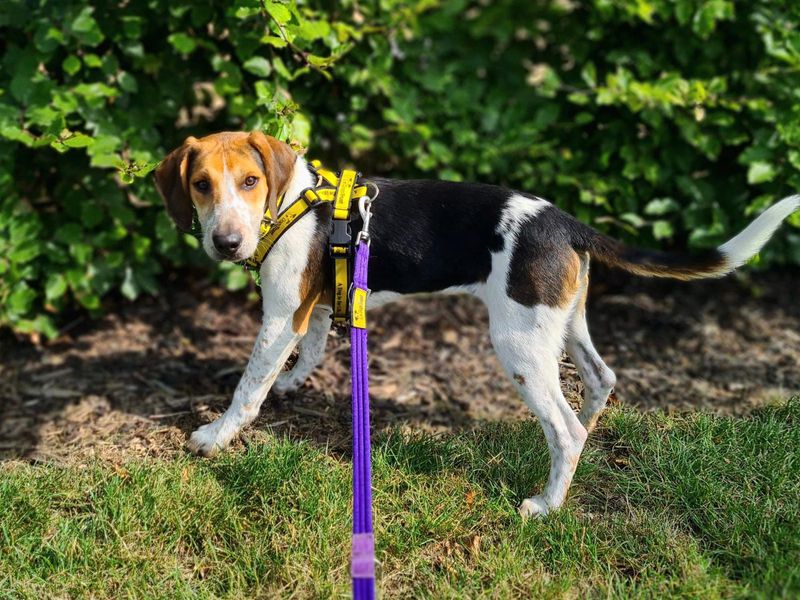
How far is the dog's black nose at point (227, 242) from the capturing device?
3.00 m

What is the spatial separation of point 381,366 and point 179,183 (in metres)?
2.14

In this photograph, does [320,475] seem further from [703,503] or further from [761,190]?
[761,190]

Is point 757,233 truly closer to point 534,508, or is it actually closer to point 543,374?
point 543,374

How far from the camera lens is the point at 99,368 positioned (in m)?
4.95

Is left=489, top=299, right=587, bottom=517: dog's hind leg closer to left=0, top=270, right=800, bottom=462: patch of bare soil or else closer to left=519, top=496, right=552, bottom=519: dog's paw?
left=519, top=496, right=552, bottom=519: dog's paw

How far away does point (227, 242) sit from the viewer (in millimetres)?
2998

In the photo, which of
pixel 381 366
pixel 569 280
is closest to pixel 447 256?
pixel 569 280

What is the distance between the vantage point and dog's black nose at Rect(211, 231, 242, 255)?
300 centimetres

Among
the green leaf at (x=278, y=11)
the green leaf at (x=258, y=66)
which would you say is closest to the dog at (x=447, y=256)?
the green leaf at (x=278, y=11)

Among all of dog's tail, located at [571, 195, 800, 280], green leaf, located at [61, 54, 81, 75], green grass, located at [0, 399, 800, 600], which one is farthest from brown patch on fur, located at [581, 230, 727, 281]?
green leaf, located at [61, 54, 81, 75]

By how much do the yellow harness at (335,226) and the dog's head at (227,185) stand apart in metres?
0.13

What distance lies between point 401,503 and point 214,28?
9.53 ft

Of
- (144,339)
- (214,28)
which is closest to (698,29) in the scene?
(214,28)

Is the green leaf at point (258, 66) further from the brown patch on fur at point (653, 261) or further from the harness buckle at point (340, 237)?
the brown patch on fur at point (653, 261)
